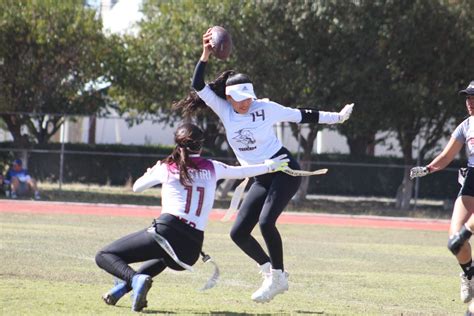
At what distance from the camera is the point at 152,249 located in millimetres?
8117

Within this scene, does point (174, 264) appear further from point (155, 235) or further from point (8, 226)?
point (8, 226)

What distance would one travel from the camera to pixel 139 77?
3094 cm

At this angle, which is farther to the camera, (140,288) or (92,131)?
(92,131)

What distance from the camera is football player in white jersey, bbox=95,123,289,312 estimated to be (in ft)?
26.5

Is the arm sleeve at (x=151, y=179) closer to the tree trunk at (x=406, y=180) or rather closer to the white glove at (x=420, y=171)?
the white glove at (x=420, y=171)

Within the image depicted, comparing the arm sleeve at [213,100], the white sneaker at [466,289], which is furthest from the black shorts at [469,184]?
the arm sleeve at [213,100]

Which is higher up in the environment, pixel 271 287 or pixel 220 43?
pixel 220 43

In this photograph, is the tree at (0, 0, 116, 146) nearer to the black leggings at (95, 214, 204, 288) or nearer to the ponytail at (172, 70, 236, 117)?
the ponytail at (172, 70, 236, 117)

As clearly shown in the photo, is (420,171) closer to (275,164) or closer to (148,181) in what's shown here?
(275,164)

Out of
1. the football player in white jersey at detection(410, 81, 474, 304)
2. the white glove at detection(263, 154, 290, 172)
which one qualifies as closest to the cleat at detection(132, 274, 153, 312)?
the white glove at detection(263, 154, 290, 172)

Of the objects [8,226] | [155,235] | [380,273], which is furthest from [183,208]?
[8,226]

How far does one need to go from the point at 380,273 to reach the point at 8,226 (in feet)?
24.7

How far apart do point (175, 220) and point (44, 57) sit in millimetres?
21940

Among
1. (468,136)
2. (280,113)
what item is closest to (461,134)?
(468,136)
